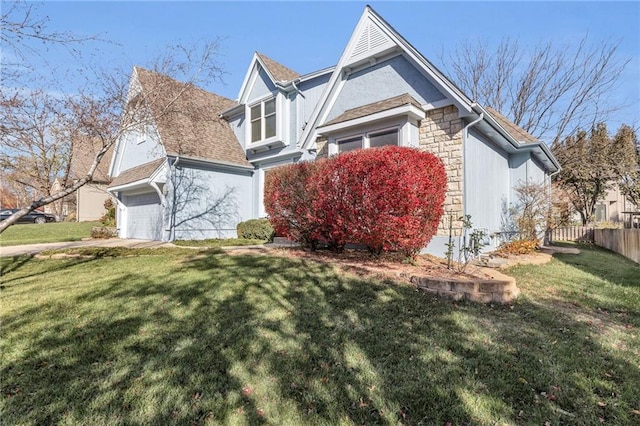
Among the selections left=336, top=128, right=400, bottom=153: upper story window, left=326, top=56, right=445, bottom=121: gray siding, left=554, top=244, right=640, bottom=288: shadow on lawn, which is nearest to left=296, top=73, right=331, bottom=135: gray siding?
left=326, top=56, right=445, bottom=121: gray siding

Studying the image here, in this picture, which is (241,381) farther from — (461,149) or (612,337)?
(461,149)

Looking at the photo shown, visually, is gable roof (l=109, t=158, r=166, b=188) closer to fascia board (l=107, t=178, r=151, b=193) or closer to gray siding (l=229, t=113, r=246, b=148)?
fascia board (l=107, t=178, r=151, b=193)

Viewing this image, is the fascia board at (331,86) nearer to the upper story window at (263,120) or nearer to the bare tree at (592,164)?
the upper story window at (263,120)

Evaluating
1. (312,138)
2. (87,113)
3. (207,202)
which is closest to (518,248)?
(312,138)

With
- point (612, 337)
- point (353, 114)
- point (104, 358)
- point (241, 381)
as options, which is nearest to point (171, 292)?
point (104, 358)

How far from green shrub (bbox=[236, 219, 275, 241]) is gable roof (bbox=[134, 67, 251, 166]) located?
3.27 m

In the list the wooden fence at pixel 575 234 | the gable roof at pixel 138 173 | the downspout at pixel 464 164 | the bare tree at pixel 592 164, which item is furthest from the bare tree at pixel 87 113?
the bare tree at pixel 592 164

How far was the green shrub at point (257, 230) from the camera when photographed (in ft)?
41.9

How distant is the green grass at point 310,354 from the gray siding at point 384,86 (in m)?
6.00

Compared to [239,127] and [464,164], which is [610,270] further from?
[239,127]

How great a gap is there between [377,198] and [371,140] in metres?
3.48

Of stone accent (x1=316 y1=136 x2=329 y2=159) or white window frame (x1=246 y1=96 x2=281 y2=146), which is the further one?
white window frame (x1=246 y1=96 x2=281 y2=146)

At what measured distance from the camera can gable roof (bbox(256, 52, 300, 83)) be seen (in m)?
14.4

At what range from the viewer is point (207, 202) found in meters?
14.0
